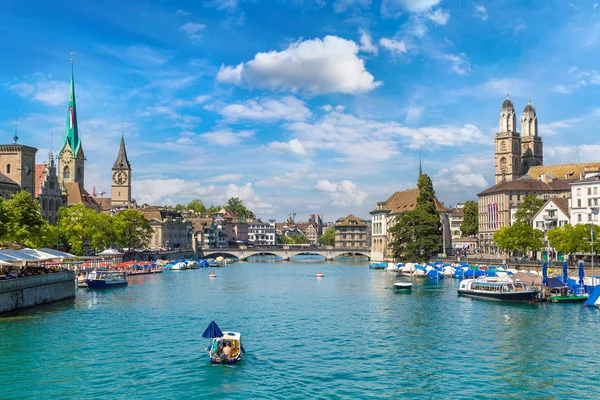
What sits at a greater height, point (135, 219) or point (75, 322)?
point (135, 219)

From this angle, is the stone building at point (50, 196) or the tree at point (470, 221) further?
the tree at point (470, 221)

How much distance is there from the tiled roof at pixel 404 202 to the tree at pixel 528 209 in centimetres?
3331

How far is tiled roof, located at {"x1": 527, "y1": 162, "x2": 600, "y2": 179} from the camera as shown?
14595 centimetres

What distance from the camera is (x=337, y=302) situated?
212ft

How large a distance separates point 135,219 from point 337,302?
275ft

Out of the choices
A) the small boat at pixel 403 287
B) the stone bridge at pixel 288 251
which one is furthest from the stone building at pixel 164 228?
the small boat at pixel 403 287

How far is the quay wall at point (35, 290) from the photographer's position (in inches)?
1956

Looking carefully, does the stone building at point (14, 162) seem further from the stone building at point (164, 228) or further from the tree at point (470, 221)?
the tree at point (470, 221)

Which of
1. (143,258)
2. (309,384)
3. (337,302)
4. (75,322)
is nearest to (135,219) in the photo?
(143,258)

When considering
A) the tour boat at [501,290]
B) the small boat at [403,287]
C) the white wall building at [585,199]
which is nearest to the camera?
the tour boat at [501,290]

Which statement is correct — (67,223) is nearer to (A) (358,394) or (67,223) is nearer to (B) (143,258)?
(B) (143,258)

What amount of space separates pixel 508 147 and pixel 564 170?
36.1 m

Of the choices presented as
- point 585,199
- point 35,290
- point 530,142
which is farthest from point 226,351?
point 530,142

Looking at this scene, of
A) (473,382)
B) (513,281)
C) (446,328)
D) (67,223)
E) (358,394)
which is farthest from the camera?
(67,223)
